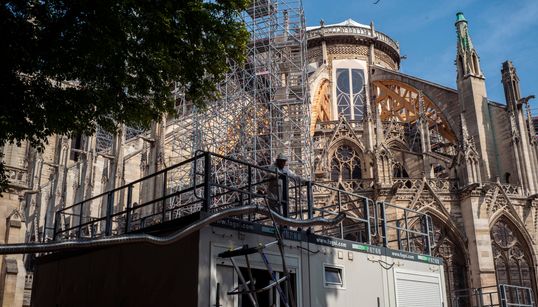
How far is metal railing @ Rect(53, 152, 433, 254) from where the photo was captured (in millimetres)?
9750

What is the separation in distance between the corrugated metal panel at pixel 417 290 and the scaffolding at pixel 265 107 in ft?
48.4

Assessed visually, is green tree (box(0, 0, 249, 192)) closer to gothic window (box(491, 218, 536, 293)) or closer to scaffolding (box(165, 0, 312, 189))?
scaffolding (box(165, 0, 312, 189))

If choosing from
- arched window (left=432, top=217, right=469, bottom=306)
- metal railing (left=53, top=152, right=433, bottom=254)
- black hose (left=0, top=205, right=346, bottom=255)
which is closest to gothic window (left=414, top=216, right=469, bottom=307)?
arched window (left=432, top=217, right=469, bottom=306)

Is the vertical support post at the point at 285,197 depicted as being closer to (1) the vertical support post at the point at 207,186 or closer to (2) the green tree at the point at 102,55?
(1) the vertical support post at the point at 207,186

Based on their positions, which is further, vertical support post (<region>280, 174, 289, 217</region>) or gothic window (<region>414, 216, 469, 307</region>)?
gothic window (<region>414, 216, 469, 307</region>)

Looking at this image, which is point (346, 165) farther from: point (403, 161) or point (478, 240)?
point (478, 240)

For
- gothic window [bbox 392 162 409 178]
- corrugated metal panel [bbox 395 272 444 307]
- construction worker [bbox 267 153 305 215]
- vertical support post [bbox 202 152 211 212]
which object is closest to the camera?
vertical support post [bbox 202 152 211 212]

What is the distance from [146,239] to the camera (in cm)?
722

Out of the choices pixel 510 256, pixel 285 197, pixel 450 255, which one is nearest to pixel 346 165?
pixel 450 255

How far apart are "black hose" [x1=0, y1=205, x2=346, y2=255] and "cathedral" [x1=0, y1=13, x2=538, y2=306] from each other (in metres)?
15.5

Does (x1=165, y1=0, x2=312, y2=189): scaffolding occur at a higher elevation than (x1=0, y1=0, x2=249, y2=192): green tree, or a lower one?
higher

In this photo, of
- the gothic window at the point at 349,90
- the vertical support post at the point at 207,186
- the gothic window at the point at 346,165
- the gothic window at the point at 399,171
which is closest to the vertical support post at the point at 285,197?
the vertical support post at the point at 207,186

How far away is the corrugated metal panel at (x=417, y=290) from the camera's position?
11153 mm

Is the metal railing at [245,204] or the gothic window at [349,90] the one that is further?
the gothic window at [349,90]
